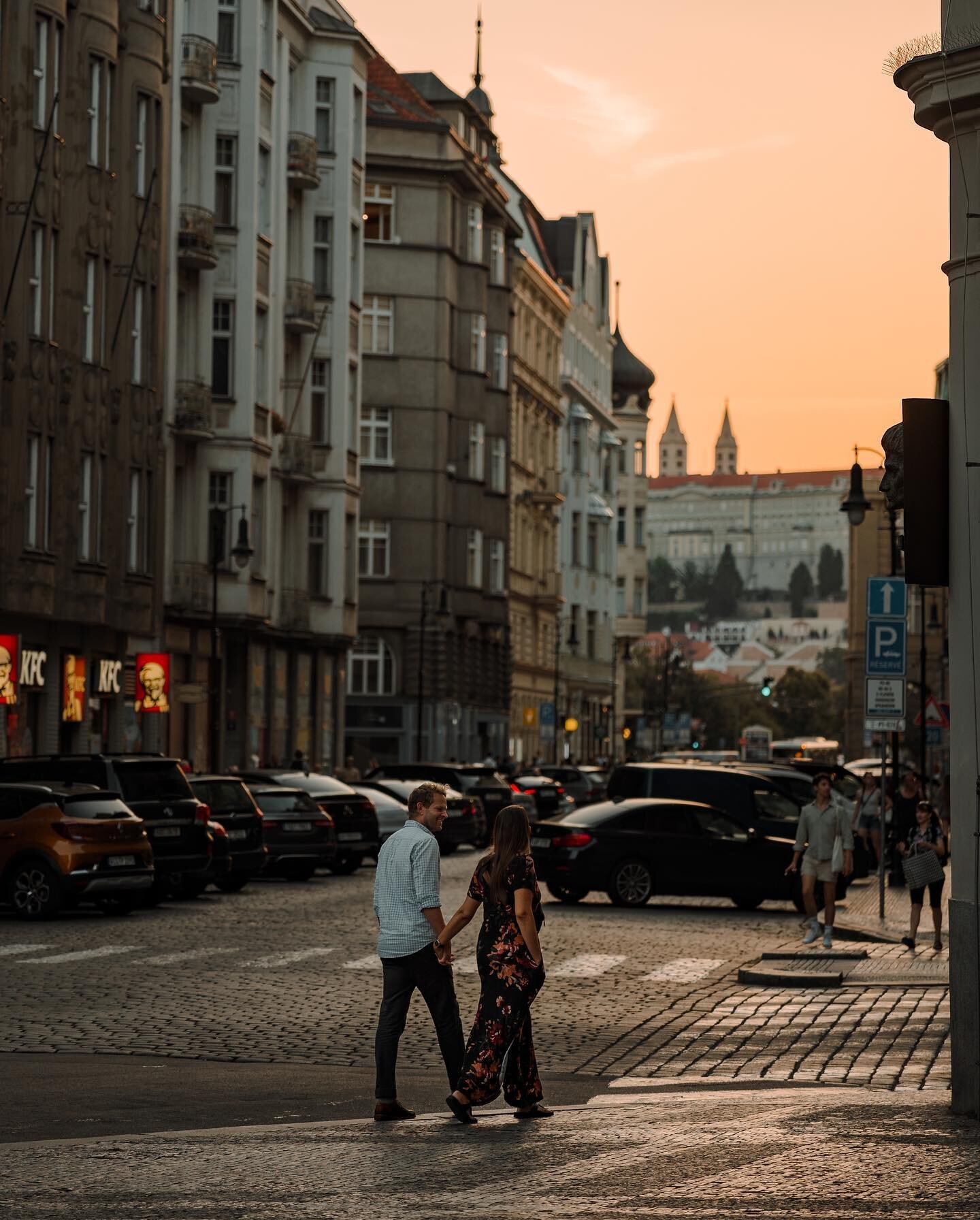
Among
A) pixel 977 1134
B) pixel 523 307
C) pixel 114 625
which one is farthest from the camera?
Result: pixel 523 307

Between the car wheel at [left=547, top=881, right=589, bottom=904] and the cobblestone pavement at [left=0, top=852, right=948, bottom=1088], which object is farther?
the car wheel at [left=547, top=881, right=589, bottom=904]

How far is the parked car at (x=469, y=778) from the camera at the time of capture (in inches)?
1933

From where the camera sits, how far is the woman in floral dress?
38.7 feet

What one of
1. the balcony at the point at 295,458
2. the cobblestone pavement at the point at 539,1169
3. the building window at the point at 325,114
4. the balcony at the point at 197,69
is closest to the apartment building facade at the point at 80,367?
the balcony at the point at 197,69

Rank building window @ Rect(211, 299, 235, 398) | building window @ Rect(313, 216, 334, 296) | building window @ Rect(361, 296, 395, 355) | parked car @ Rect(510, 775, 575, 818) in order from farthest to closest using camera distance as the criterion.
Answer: building window @ Rect(361, 296, 395, 355), building window @ Rect(313, 216, 334, 296), parked car @ Rect(510, 775, 575, 818), building window @ Rect(211, 299, 235, 398)

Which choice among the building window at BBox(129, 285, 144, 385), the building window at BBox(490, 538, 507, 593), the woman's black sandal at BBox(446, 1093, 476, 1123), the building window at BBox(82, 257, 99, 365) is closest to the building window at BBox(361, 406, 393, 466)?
the building window at BBox(490, 538, 507, 593)

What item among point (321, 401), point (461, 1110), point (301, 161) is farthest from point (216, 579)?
point (461, 1110)

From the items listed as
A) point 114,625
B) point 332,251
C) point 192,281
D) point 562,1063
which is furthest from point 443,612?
point 562,1063

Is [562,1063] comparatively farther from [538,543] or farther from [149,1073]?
[538,543]

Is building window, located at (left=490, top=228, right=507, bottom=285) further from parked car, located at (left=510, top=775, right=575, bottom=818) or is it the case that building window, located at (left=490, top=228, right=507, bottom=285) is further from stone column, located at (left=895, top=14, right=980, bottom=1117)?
stone column, located at (left=895, top=14, right=980, bottom=1117)

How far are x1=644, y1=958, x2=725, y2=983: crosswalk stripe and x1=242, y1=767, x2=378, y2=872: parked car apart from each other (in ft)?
48.0

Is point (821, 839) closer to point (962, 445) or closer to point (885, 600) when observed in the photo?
point (885, 600)

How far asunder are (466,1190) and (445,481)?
72121 millimetres

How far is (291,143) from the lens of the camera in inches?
2414
